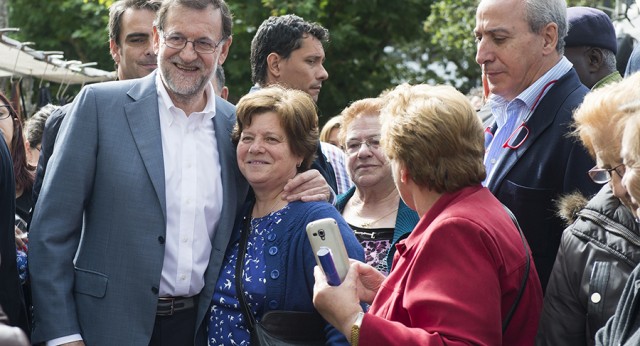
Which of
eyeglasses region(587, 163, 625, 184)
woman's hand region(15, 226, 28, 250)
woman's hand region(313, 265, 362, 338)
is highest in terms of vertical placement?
eyeglasses region(587, 163, 625, 184)

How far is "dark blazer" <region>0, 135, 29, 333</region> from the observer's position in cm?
417

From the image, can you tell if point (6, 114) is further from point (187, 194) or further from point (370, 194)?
point (370, 194)

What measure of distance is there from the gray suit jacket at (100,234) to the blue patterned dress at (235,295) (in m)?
0.06

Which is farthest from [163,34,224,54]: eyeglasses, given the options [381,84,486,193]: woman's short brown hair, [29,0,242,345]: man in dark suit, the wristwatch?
the wristwatch

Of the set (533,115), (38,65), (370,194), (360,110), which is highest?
(533,115)

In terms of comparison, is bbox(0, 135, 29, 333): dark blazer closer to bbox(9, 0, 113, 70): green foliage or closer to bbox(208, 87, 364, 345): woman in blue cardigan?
bbox(208, 87, 364, 345): woman in blue cardigan

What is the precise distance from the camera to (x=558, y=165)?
169 inches

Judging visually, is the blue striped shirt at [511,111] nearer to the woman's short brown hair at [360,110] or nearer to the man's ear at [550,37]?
the man's ear at [550,37]

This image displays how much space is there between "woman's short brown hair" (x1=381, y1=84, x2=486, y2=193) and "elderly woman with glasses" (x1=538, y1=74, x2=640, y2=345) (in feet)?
1.20

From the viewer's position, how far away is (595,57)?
5520 millimetres

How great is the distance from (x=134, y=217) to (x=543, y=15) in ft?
6.71

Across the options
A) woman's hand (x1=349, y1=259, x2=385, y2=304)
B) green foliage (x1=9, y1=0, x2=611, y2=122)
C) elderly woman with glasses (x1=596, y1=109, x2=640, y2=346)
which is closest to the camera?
elderly woman with glasses (x1=596, y1=109, x2=640, y2=346)

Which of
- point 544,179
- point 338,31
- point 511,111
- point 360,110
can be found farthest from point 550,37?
point 338,31

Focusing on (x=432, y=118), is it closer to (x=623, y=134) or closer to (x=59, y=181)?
(x=623, y=134)
